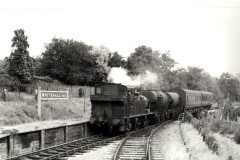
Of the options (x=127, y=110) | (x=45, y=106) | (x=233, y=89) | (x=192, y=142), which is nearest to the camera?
(x=192, y=142)

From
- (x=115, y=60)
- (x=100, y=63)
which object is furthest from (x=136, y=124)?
(x=115, y=60)

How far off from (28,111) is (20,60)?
7.57m

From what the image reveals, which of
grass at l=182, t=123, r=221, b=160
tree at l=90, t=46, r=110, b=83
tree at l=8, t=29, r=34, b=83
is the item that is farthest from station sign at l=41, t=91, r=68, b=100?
tree at l=90, t=46, r=110, b=83

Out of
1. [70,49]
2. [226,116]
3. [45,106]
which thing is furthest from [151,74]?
[45,106]

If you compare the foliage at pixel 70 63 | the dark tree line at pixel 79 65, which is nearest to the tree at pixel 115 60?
the dark tree line at pixel 79 65

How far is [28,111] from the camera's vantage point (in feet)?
59.9

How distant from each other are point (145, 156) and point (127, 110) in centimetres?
539

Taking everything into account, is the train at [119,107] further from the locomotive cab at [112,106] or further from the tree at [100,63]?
the tree at [100,63]

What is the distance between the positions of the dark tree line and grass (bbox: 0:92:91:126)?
3.62 meters

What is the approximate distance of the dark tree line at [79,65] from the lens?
24.5 meters

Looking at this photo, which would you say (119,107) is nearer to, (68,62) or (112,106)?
(112,106)

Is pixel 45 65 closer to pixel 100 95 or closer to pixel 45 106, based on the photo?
pixel 45 106

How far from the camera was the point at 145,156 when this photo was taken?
35.6ft

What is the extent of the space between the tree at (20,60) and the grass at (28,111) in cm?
390
